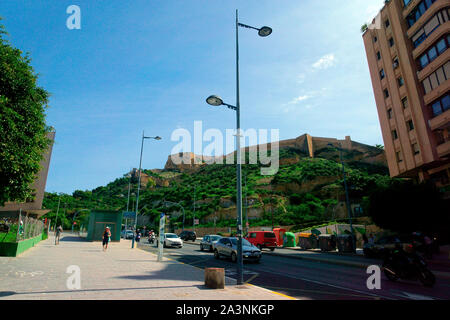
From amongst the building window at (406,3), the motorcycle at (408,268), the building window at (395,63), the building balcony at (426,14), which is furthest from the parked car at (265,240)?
the building window at (406,3)

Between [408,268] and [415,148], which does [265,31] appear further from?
[415,148]

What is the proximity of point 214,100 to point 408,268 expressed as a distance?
864 centimetres

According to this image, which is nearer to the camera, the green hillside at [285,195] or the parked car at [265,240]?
the parked car at [265,240]

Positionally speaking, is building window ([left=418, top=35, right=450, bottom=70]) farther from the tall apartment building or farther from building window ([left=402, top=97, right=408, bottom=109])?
building window ([left=402, top=97, right=408, bottom=109])

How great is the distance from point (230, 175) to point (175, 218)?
39.7m

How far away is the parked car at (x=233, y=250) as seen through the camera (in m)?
14.6

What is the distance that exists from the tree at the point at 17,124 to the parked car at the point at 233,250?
431 inches

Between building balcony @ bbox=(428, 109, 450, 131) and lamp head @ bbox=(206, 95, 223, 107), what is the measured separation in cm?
2636

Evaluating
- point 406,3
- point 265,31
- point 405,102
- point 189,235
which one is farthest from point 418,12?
point 189,235

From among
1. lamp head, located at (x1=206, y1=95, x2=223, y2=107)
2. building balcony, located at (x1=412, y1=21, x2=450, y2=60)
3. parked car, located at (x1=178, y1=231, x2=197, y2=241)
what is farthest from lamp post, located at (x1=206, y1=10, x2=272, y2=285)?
parked car, located at (x1=178, y1=231, x2=197, y2=241)

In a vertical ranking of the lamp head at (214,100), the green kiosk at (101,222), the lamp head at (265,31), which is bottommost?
the green kiosk at (101,222)

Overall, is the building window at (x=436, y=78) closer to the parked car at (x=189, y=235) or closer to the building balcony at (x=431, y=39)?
the building balcony at (x=431, y=39)

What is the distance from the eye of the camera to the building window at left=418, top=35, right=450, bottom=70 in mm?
Answer: 24859
